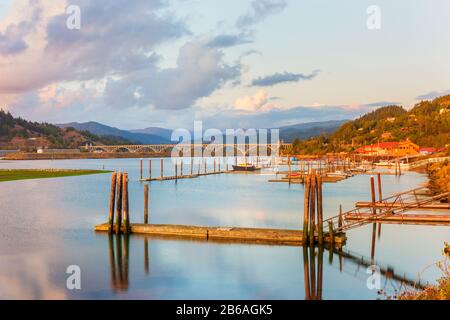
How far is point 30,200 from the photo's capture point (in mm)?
41500

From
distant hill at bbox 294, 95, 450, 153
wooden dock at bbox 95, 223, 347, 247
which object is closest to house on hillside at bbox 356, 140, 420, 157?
distant hill at bbox 294, 95, 450, 153

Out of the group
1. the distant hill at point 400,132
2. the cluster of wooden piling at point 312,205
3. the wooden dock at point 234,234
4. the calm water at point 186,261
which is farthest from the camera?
the distant hill at point 400,132

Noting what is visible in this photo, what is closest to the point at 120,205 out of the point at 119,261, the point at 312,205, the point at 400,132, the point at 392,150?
the point at 119,261

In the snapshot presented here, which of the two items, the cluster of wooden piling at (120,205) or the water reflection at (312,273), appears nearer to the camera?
the water reflection at (312,273)

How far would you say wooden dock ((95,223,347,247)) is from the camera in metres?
21.0

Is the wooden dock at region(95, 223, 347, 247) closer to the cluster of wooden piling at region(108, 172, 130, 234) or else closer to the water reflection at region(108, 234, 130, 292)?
the cluster of wooden piling at region(108, 172, 130, 234)

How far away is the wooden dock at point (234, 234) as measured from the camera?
21031 mm

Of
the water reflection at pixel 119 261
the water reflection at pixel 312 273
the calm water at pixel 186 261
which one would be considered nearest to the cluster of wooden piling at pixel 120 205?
the water reflection at pixel 119 261

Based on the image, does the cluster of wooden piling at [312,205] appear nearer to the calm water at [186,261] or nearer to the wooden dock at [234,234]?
the wooden dock at [234,234]

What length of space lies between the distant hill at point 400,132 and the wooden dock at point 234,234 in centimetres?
12344

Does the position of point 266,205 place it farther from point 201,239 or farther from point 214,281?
point 214,281

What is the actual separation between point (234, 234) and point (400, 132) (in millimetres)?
153944
